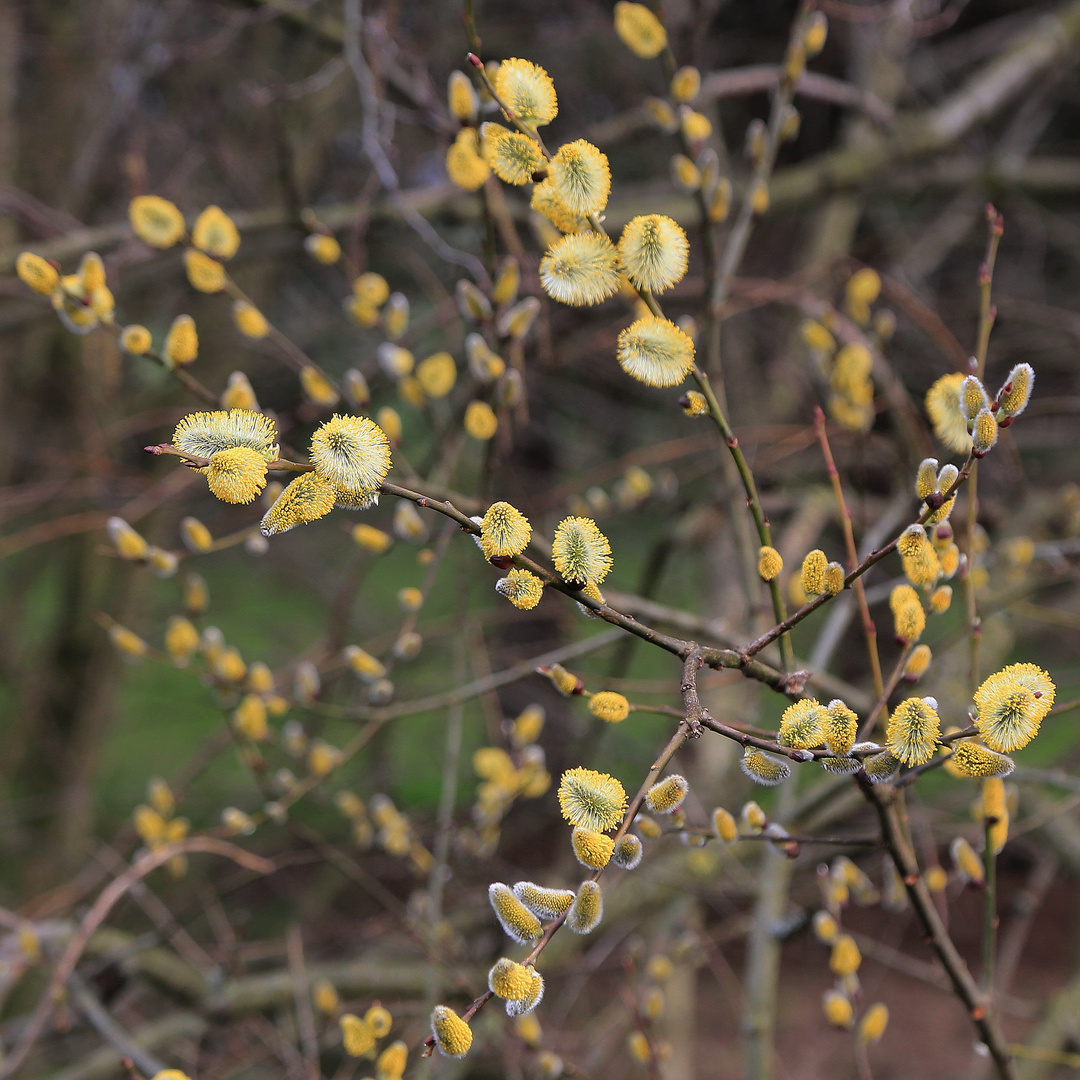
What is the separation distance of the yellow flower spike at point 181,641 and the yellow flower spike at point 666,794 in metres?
1.06

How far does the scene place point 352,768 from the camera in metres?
4.73

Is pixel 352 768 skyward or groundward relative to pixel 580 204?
groundward

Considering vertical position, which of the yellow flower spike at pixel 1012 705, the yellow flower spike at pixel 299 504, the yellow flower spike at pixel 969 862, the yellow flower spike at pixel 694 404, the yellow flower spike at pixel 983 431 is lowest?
the yellow flower spike at pixel 969 862

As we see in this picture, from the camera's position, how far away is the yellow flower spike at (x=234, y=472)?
26.1 inches

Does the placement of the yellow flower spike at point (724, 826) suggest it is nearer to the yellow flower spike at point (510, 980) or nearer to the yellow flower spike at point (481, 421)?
the yellow flower spike at point (510, 980)

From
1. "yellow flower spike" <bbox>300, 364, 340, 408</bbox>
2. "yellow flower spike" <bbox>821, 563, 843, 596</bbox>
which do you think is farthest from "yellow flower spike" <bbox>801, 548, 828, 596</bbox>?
"yellow flower spike" <bbox>300, 364, 340, 408</bbox>

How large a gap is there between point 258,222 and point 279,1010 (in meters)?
2.00

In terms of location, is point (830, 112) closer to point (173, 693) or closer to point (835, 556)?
point (835, 556)

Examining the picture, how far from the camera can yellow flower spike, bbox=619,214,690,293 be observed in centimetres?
79

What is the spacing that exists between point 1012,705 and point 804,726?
0.16 metres

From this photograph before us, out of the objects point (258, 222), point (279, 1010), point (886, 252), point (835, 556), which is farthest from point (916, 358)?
point (279, 1010)

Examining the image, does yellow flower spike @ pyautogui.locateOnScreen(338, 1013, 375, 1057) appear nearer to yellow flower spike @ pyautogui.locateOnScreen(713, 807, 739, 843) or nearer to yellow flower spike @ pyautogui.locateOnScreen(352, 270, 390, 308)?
yellow flower spike @ pyautogui.locateOnScreen(713, 807, 739, 843)

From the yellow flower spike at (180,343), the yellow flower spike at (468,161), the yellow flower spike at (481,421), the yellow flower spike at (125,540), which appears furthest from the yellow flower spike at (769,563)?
the yellow flower spike at (125,540)

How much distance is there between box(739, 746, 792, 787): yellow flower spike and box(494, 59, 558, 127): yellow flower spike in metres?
0.62
